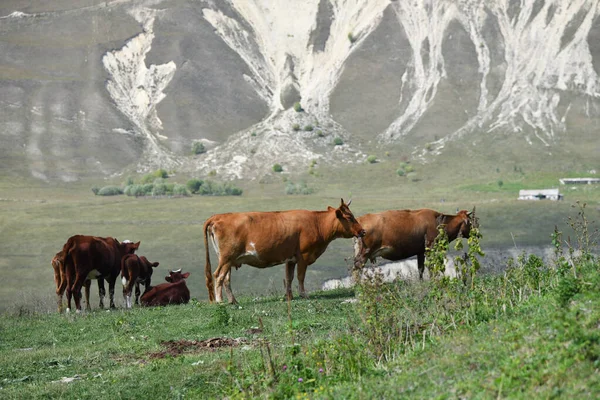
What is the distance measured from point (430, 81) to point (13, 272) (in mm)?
84911

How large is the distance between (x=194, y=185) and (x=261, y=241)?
77.9 meters

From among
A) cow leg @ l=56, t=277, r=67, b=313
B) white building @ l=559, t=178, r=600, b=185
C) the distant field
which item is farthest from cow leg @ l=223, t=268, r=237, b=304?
white building @ l=559, t=178, r=600, b=185

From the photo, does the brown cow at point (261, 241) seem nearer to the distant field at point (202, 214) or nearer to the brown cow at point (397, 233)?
the brown cow at point (397, 233)

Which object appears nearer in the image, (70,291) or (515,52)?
(70,291)

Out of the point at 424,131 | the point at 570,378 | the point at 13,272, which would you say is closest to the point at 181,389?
the point at 570,378

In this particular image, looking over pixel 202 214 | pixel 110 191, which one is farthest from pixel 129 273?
pixel 110 191

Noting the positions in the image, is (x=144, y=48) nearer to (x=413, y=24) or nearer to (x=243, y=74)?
(x=243, y=74)

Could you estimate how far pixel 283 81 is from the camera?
136625 mm

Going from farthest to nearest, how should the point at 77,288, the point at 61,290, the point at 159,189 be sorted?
the point at 159,189 < the point at 61,290 < the point at 77,288

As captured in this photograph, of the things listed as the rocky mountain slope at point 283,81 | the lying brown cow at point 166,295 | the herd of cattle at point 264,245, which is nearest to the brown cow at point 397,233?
the herd of cattle at point 264,245

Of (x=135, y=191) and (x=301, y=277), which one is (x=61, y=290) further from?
(x=135, y=191)

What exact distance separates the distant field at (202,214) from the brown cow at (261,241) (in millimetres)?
7804

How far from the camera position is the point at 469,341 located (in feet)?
32.5

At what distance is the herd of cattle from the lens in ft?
68.7
